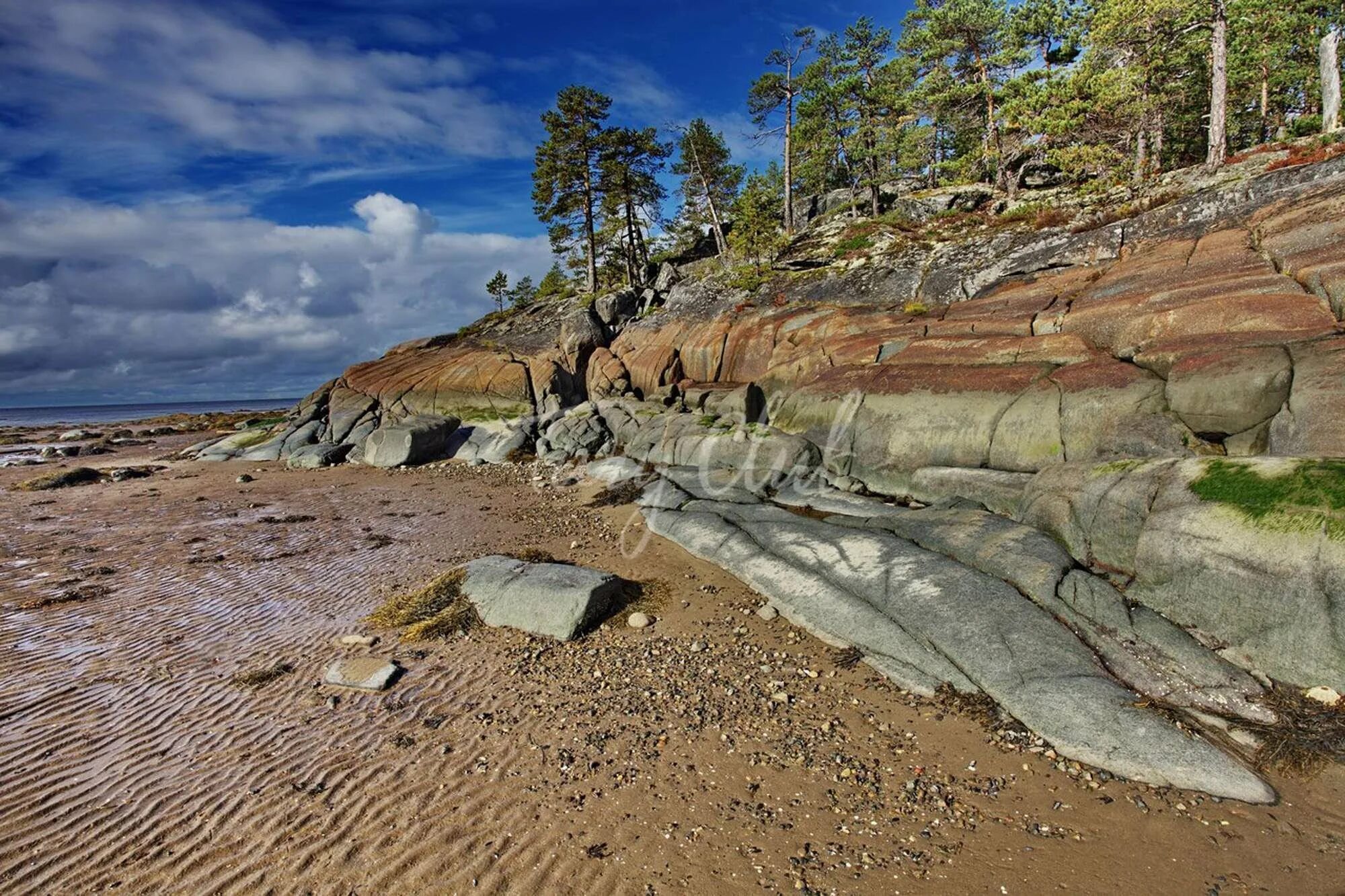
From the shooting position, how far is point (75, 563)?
53.8 feet

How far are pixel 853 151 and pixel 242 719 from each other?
166 feet

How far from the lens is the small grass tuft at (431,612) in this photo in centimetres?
1139

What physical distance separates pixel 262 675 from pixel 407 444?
23.1 meters

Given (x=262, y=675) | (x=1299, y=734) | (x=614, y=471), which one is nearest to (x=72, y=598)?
(x=262, y=675)

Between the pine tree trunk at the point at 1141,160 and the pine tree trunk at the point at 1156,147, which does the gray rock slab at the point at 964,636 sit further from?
the pine tree trunk at the point at 1156,147

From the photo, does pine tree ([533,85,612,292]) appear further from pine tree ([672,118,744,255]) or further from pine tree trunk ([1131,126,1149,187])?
pine tree trunk ([1131,126,1149,187])

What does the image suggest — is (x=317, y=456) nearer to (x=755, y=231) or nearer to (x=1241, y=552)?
(x=755, y=231)

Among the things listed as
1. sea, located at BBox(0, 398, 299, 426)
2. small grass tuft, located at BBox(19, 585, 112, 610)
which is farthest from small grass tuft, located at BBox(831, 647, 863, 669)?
sea, located at BBox(0, 398, 299, 426)

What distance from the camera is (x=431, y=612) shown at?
39.6ft

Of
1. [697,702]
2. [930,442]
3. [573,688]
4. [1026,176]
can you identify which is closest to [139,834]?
[573,688]

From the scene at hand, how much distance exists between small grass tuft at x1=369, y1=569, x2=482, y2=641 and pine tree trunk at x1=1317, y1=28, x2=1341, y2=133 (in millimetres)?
42715

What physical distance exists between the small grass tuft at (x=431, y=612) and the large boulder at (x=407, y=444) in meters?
20.0

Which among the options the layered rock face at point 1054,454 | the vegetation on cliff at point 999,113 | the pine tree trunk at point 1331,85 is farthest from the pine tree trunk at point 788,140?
the pine tree trunk at point 1331,85

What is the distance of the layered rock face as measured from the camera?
330 inches
